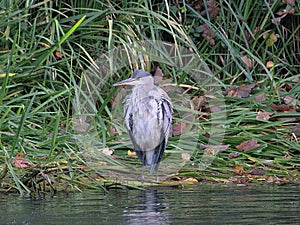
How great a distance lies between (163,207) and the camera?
5156 millimetres

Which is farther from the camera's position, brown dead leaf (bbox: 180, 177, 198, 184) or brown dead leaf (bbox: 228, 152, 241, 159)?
brown dead leaf (bbox: 228, 152, 241, 159)

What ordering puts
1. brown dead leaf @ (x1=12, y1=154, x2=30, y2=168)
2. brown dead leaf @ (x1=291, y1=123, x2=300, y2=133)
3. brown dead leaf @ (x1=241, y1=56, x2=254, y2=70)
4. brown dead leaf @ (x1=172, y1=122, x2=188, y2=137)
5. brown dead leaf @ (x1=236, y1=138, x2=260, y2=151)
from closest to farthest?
brown dead leaf @ (x1=12, y1=154, x2=30, y2=168)
brown dead leaf @ (x1=236, y1=138, x2=260, y2=151)
brown dead leaf @ (x1=172, y1=122, x2=188, y2=137)
brown dead leaf @ (x1=291, y1=123, x2=300, y2=133)
brown dead leaf @ (x1=241, y1=56, x2=254, y2=70)

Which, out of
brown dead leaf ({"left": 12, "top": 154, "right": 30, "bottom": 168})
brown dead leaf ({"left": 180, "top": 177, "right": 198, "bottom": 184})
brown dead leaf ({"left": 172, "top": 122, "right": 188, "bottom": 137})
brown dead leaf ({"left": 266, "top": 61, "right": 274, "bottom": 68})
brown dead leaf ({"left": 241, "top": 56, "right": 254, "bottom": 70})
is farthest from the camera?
brown dead leaf ({"left": 266, "top": 61, "right": 274, "bottom": 68})

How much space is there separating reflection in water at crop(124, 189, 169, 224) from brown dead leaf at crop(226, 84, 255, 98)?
2.77 metres

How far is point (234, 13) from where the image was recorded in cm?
886

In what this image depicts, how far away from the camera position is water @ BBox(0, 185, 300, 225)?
15.0 feet

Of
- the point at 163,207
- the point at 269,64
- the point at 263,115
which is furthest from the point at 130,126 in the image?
the point at 269,64

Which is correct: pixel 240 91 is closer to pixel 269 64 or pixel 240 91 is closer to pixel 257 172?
pixel 269 64

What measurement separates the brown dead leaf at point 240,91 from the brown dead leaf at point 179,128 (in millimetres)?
886

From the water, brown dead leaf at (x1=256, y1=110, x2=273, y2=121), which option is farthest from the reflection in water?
brown dead leaf at (x1=256, y1=110, x2=273, y2=121)

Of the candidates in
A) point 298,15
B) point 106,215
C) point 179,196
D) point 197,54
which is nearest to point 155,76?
point 197,54

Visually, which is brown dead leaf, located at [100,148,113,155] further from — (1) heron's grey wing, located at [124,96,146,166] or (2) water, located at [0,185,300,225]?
(2) water, located at [0,185,300,225]

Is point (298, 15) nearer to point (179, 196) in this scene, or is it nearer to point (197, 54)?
point (197, 54)

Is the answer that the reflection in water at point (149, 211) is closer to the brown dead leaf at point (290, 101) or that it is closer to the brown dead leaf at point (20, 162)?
the brown dead leaf at point (20, 162)
